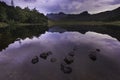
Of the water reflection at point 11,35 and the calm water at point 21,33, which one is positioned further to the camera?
the calm water at point 21,33

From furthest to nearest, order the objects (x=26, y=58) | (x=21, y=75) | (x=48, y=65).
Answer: (x=26, y=58), (x=48, y=65), (x=21, y=75)

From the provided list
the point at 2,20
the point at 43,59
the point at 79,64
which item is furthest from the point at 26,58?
the point at 2,20

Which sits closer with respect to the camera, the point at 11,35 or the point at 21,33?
the point at 11,35

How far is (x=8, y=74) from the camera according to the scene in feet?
56.2

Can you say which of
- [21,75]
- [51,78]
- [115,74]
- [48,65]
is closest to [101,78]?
[115,74]

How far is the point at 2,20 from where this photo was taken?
114938 millimetres

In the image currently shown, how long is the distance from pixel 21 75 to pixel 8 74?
157 centimetres

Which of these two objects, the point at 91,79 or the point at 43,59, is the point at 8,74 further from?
the point at 91,79

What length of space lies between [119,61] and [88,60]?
444 cm

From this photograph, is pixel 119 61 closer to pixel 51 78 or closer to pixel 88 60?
pixel 88 60

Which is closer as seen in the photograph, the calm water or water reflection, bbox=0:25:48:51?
water reflection, bbox=0:25:48:51

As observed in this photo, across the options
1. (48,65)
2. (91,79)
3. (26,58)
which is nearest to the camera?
(91,79)

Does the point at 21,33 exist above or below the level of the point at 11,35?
below

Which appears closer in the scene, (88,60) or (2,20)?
(88,60)
